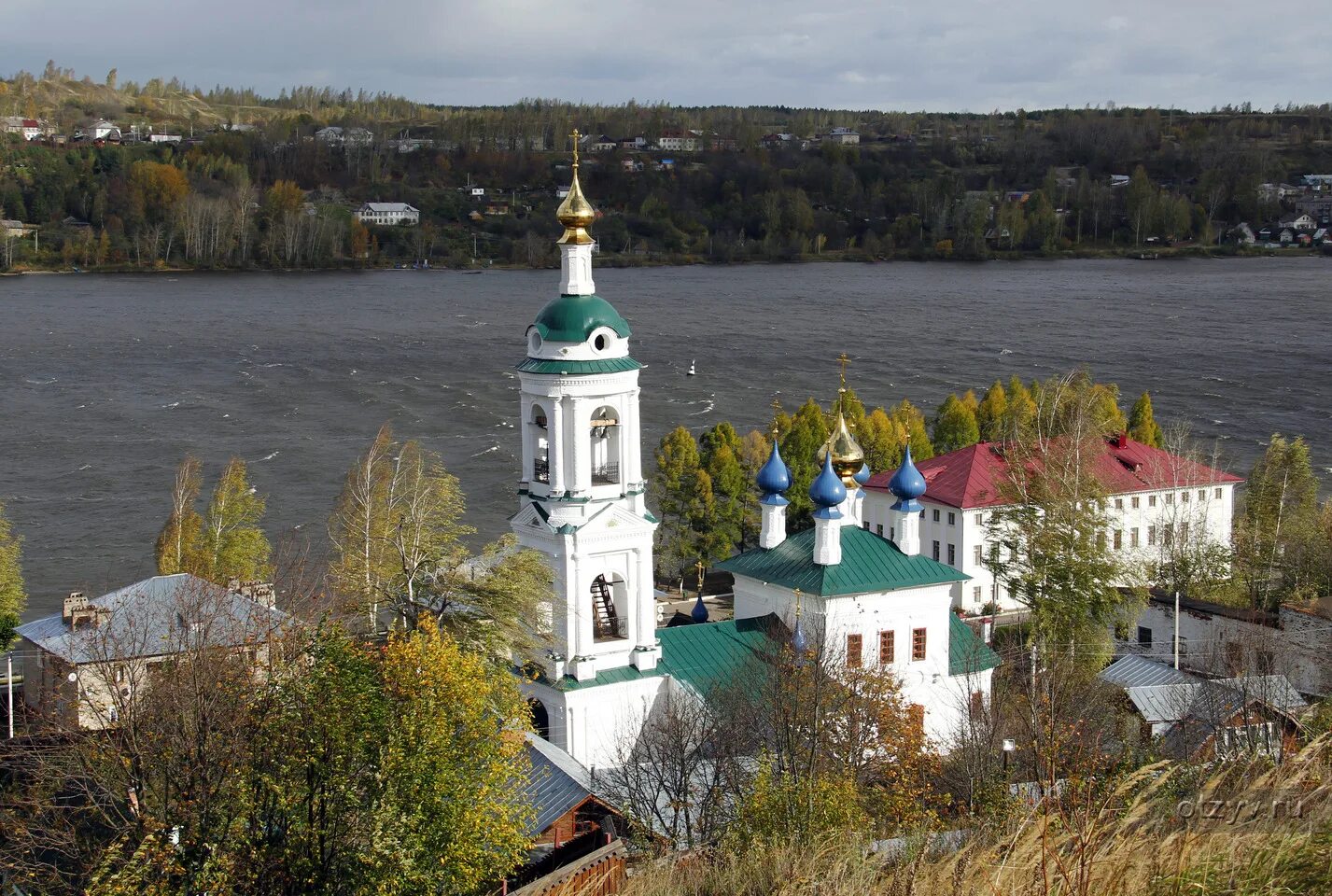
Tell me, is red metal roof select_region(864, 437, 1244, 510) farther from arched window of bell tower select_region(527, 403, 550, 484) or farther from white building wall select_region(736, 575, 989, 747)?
arched window of bell tower select_region(527, 403, 550, 484)

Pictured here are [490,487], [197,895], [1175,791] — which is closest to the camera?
[1175,791]

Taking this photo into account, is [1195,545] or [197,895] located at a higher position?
[197,895]

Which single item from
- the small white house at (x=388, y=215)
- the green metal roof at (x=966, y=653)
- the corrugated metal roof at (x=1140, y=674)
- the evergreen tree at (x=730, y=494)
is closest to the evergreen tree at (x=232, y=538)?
the evergreen tree at (x=730, y=494)

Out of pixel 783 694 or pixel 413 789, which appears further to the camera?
pixel 783 694

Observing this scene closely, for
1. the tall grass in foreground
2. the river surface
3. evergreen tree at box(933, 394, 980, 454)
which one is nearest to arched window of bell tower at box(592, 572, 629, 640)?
the tall grass in foreground

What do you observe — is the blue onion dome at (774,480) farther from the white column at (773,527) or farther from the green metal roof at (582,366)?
the green metal roof at (582,366)

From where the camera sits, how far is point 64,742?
9984 millimetres

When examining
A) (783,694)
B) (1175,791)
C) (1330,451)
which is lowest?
(1330,451)

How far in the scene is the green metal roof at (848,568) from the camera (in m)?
11.4

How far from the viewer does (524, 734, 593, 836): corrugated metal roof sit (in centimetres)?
883

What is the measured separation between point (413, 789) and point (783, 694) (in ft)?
9.89

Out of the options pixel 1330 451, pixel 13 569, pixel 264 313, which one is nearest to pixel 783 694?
pixel 13 569

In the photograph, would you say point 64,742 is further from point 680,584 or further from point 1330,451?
point 1330,451

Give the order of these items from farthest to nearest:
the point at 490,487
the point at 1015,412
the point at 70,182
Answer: the point at 70,182 → the point at 490,487 → the point at 1015,412
